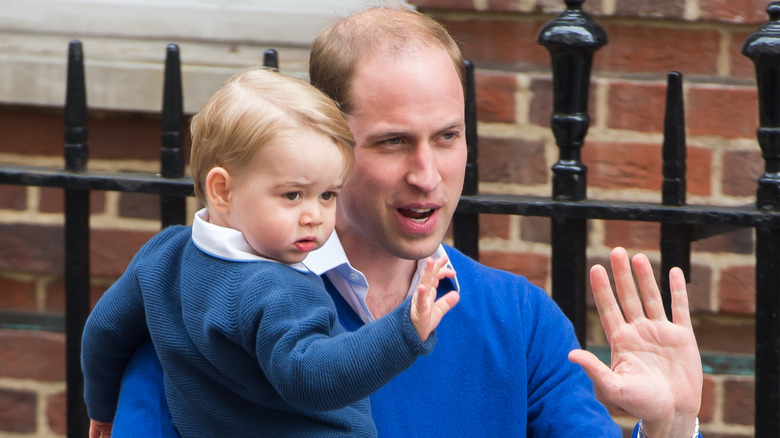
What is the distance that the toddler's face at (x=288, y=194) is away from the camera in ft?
5.11

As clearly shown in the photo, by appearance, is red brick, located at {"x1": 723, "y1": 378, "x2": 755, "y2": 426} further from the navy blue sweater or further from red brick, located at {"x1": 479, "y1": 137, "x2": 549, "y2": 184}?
the navy blue sweater

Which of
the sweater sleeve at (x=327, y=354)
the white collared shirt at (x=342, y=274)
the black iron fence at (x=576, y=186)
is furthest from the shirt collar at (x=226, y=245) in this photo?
the black iron fence at (x=576, y=186)

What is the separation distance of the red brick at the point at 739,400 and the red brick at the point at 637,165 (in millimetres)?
484

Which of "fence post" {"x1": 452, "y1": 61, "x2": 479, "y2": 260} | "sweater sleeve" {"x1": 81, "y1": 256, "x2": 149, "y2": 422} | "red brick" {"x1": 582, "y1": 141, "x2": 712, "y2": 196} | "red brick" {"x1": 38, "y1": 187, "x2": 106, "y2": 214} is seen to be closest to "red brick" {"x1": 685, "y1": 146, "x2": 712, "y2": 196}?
"red brick" {"x1": 582, "y1": 141, "x2": 712, "y2": 196}

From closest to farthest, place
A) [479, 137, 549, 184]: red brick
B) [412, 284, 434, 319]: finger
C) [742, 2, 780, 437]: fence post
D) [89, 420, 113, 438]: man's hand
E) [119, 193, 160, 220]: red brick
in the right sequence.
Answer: [412, 284, 434, 319]: finger, [89, 420, 113, 438]: man's hand, [742, 2, 780, 437]: fence post, [479, 137, 549, 184]: red brick, [119, 193, 160, 220]: red brick

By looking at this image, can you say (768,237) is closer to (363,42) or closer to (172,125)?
(363,42)

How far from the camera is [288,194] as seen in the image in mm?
1581

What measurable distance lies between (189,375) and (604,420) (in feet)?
2.45

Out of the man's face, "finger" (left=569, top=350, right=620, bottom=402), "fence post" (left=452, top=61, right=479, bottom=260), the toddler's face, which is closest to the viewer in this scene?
the toddler's face

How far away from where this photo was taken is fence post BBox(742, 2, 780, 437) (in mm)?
2078

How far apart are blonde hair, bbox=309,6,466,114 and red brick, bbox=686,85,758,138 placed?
0.86 meters

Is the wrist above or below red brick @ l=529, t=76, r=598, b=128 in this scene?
below

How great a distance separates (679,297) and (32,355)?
1919mm

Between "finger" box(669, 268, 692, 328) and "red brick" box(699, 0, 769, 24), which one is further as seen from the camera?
"red brick" box(699, 0, 769, 24)
